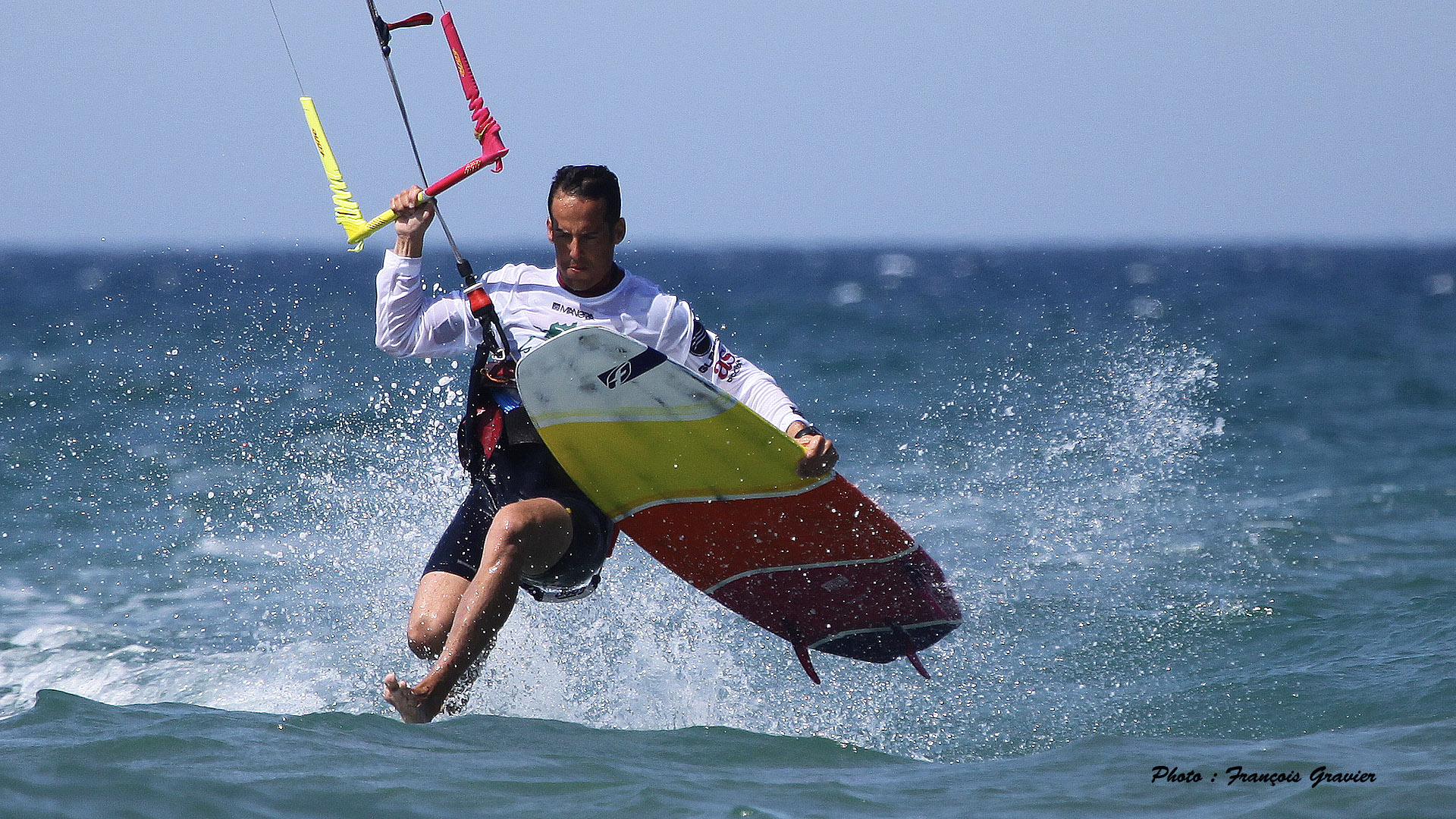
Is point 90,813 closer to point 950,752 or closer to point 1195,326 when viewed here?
point 950,752

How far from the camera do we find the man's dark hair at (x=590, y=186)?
4.18 meters

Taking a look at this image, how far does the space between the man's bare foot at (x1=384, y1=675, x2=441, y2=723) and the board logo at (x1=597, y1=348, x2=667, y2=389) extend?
3.88 feet

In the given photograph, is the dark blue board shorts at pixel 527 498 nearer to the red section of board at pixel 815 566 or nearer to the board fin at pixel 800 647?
the red section of board at pixel 815 566

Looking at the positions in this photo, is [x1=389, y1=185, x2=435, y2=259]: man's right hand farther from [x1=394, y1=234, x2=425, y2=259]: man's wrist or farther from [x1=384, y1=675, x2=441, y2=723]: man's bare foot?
[x1=384, y1=675, x2=441, y2=723]: man's bare foot

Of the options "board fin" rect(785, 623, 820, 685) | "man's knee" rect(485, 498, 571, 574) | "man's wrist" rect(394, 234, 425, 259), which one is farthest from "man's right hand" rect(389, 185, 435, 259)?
"board fin" rect(785, 623, 820, 685)

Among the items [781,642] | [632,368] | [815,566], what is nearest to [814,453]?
[632,368]

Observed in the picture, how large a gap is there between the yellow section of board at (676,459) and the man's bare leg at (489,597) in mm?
353

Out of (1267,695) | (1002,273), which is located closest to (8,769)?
(1267,695)

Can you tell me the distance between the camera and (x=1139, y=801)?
3.75 meters

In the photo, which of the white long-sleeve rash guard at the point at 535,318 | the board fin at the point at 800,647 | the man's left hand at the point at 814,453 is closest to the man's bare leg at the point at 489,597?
the white long-sleeve rash guard at the point at 535,318

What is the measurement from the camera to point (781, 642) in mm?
5945

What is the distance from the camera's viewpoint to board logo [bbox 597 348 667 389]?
14.1ft

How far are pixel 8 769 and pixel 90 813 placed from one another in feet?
1.49

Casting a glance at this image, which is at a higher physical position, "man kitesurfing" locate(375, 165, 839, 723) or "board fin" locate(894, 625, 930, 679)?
"man kitesurfing" locate(375, 165, 839, 723)
